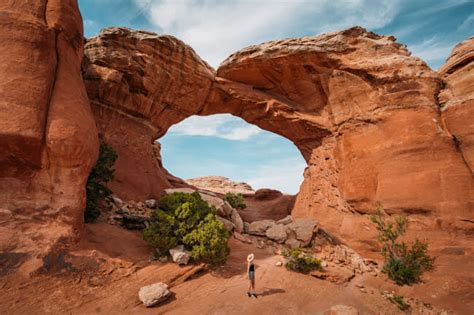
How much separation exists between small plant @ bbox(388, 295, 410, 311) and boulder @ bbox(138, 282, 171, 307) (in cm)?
889

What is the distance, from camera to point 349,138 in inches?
654

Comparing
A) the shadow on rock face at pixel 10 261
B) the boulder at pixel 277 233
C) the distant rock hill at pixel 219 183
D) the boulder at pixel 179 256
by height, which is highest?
the distant rock hill at pixel 219 183

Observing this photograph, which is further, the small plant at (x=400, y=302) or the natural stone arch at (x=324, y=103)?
the natural stone arch at (x=324, y=103)

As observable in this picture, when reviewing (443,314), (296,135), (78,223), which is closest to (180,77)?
(296,135)

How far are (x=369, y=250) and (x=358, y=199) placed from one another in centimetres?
304

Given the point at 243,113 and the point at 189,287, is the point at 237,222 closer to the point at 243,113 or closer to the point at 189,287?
the point at 189,287

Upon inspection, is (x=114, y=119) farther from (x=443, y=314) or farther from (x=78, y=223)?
(x=443, y=314)

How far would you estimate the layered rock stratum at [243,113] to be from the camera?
349 inches

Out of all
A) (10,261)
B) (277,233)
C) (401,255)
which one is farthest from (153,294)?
(401,255)

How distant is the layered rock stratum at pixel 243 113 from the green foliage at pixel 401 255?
121 centimetres

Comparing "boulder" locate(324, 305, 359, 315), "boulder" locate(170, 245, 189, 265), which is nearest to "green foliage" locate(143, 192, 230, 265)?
"boulder" locate(170, 245, 189, 265)

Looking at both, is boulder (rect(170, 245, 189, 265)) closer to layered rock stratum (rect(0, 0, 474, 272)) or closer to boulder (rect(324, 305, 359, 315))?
layered rock stratum (rect(0, 0, 474, 272))

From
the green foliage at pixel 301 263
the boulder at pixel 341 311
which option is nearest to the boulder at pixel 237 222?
the green foliage at pixel 301 263

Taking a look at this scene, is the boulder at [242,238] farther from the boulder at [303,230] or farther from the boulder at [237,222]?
the boulder at [303,230]
